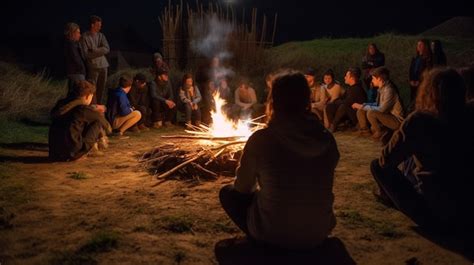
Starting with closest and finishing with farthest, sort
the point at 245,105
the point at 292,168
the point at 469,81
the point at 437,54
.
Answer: the point at 292,168 < the point at 469,81 < the point at 437,54 < the point at 245,105

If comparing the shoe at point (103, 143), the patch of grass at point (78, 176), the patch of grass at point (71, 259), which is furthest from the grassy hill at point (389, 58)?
the patch of grass at point (71, 259)

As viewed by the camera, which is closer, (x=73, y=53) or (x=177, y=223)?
(x=177, y=223)

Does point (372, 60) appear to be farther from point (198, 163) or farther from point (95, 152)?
point (95, 152)

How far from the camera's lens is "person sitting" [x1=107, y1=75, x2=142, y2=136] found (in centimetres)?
879

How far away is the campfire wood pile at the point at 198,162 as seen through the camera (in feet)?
18.7

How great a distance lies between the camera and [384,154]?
3.63 metres

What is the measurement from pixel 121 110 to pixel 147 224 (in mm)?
5296

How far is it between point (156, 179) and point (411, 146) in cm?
334

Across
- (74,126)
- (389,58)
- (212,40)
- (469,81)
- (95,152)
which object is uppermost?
(212,40)

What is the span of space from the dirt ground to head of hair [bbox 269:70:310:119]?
1086mm

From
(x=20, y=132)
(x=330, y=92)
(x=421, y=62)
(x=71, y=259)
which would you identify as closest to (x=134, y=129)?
(x=20, y=132)

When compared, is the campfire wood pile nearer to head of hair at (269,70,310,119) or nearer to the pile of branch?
the pile of branch

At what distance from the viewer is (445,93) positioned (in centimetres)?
340

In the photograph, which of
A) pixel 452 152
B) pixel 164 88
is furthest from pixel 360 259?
pixel 164 88
